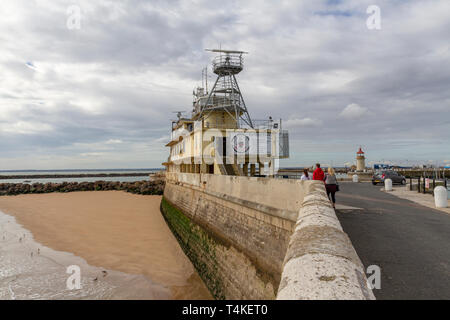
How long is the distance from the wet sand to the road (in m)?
5.74

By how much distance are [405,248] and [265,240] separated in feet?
10.9

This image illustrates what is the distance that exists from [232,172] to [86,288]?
10671mm

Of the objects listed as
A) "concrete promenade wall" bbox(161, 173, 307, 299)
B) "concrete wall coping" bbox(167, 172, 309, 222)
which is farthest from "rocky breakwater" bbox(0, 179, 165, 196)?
"concrete wall coping" bbox(167, 172, 309, 222)

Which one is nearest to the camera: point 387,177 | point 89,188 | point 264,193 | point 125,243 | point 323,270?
point 323,270

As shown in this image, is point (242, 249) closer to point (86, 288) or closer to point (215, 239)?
point (215, 239)

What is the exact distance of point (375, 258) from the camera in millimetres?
4832

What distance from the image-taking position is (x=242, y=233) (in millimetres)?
8859

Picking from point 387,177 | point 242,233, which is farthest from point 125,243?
point 387,177

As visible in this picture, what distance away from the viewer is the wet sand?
32.7 feet

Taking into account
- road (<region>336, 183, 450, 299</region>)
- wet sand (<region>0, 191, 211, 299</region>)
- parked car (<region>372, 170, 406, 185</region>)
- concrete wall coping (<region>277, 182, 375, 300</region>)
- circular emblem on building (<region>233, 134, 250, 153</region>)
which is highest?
circular emblem on building (<region>233, 134, 250, 153</region>)

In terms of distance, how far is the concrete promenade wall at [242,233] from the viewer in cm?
694

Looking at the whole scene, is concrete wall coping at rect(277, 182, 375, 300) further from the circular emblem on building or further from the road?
the circular emblem on building

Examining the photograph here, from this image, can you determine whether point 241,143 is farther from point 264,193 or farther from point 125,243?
point 264,193
